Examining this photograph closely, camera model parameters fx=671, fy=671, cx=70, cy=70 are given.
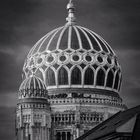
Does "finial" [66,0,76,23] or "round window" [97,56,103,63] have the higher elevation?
"finial" [66,0,76,23]

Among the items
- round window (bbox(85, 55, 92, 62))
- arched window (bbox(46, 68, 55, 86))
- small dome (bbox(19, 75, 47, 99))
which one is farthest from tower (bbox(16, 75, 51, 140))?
round window (bbox(85, 55, 92, 62))

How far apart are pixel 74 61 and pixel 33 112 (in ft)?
44.4

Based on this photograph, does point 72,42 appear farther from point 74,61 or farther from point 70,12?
point 70,12

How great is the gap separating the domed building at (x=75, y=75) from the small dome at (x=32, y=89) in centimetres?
191

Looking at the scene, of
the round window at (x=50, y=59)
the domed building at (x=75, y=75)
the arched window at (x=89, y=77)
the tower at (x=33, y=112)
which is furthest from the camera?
the round window at (x=50, y=59)

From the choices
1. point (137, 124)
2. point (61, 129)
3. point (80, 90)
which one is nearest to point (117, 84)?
point (80, 90)

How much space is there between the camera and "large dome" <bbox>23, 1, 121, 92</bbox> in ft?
306

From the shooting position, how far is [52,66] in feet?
307

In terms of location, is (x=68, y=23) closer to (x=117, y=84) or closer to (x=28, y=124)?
(x=117, y=84)

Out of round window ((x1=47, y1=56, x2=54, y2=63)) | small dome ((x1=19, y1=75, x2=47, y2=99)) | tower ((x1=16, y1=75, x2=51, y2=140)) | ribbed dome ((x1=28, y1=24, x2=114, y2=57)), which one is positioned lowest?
tower ((x1=16, y1=75, x2=51, y2=140))

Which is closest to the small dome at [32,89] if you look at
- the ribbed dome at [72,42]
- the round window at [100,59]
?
the ribbed dome at [72,42]

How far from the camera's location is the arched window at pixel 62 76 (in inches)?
3666

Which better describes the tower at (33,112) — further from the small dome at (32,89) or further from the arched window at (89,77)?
the arched window at (89,77)

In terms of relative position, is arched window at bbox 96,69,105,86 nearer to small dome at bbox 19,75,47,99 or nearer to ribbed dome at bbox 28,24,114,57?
ribbed dome at bbox 28,24,114,57
